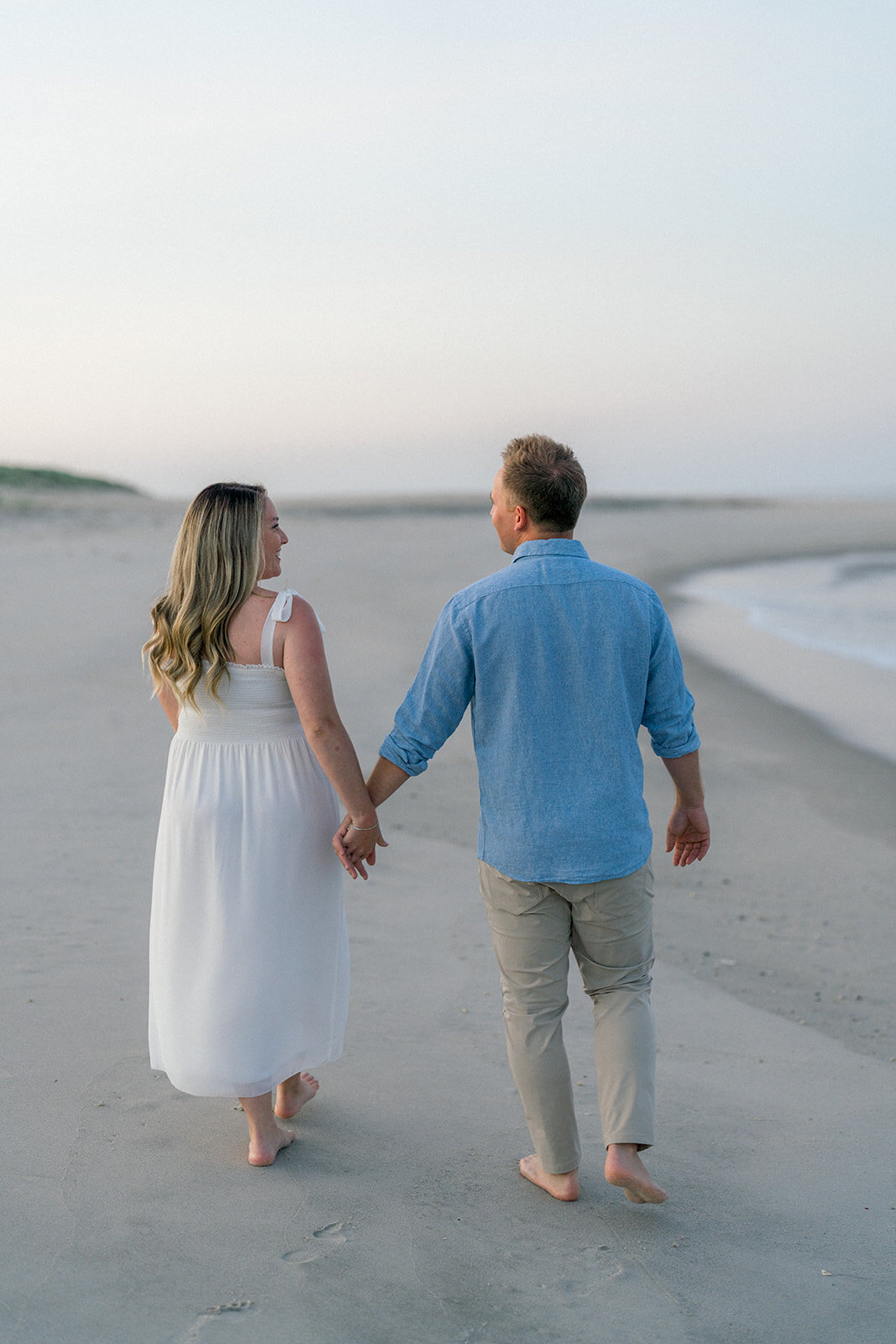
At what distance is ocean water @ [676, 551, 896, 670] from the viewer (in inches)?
550

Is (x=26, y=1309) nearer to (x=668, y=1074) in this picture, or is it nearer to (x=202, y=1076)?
(x=202, y=1076)

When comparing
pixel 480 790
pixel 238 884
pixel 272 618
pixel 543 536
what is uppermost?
pixel 543 536

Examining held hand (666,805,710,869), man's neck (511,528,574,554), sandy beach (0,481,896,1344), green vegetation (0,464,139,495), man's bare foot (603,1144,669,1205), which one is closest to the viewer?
sandy beach (0,481,896,1344)

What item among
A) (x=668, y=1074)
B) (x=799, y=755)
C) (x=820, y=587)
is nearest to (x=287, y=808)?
(x=668, y=1074)

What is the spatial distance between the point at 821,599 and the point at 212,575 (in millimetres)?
17742

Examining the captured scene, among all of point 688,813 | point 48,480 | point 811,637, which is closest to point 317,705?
point 688,813

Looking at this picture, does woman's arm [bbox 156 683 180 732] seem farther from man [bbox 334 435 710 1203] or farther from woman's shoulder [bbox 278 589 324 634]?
man [bbox 334 435 710 1203]

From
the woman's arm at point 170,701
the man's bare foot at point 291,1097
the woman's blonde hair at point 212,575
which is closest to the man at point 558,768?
the woman's blonde hair at point 212,575

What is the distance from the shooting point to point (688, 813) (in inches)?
114

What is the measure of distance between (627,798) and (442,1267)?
112 cm

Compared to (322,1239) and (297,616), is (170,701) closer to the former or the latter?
(297,616)

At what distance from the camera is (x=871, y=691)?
1066cm

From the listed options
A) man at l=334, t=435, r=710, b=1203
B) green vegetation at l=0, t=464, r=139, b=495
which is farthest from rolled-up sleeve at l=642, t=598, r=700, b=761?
green vegetation at l=0, t=464, r=139, b=495

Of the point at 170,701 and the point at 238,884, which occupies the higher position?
the point at 170,701
